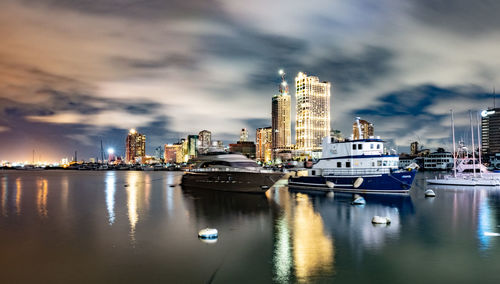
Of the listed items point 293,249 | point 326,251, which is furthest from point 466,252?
point 293,249

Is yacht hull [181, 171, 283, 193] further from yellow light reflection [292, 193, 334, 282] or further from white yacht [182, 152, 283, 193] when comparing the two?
yellow light reflection [292, 193, 334, 282]

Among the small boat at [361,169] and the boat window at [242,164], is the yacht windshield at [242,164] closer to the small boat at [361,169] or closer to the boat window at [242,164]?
the boat window at [242,164]

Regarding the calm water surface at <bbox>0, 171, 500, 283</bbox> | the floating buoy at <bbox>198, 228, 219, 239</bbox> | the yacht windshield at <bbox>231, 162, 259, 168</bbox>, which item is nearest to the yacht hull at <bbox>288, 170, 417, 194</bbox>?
the calm water surface at <bbox>0, 171, 500, 283</bbox>

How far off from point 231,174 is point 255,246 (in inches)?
1197

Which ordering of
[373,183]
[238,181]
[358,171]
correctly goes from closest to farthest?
[373,183] → [358,171] → [238,181]

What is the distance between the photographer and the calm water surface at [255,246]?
1547 cm

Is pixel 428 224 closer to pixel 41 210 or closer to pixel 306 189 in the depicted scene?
pixel 306 189

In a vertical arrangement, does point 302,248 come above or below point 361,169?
below

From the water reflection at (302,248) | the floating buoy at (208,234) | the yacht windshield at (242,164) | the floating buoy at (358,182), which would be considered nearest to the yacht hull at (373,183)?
the floating buoy at (358,182)

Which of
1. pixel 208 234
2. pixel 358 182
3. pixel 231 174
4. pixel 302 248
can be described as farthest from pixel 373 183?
pixel 208 234

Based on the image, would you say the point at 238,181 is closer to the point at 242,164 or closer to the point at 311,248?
the point at 242,164

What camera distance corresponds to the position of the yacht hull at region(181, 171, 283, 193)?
46.6 meters

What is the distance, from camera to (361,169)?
48969 mm

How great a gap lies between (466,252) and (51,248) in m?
25.6
